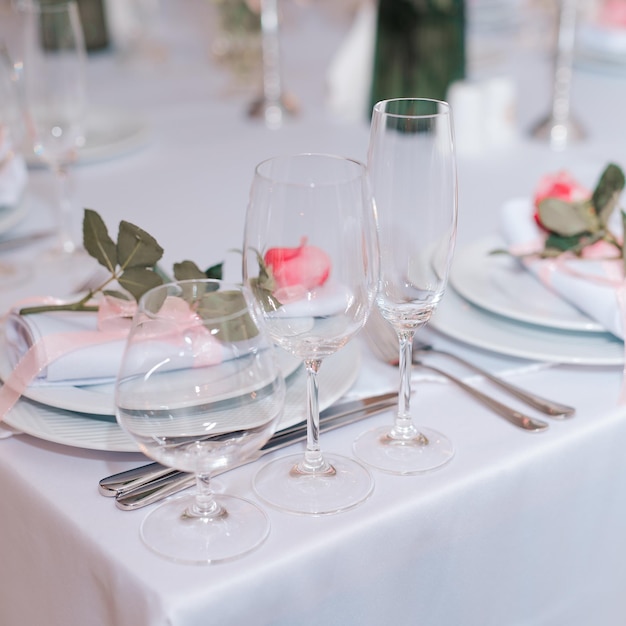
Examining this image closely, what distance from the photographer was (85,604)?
69 cm

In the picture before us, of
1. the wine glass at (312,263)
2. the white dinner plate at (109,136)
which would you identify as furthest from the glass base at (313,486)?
the white dinner plate at (109,136)

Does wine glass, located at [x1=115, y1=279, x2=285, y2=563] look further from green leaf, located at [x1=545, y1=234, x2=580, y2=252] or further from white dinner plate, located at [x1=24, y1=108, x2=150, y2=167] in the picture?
white dinner plate, located at [x1=24, y1=108, x2=150, y2=167]

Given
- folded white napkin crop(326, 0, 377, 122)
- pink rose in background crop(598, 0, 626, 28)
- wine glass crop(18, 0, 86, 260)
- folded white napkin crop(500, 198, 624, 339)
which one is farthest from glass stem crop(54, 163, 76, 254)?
pink rose in background crop(598, 0, 626, 28)

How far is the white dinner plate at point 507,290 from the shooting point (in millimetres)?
904

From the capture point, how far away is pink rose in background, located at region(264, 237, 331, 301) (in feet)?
2.07

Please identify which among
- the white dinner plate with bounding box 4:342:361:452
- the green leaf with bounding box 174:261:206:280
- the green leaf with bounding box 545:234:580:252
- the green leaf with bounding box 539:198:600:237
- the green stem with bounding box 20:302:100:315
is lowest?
the white dinner plate with bounding box 4:342:361:452

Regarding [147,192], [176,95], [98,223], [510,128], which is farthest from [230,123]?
[98,223]

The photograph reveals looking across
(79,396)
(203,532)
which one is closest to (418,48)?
(79,396)

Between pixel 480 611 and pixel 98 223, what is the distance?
1.43 feet

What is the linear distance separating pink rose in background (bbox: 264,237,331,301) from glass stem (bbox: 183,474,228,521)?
0.14 m

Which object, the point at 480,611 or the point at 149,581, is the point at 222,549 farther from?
the point at 480,611

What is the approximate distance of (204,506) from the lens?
2.16 feet

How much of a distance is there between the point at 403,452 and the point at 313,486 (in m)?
0.08

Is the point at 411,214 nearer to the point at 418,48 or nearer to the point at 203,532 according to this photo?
the point at 203,532
